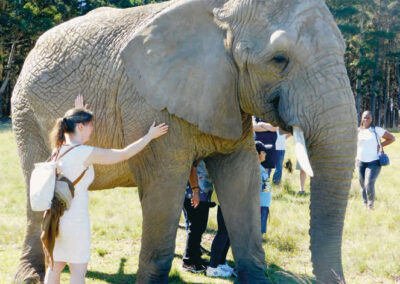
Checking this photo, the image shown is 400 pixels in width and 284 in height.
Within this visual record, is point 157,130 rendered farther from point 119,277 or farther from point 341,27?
point 341,27

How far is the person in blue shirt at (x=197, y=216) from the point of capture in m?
5.51

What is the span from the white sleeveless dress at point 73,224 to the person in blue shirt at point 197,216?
6.60ft

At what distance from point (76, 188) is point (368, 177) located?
672 centimetres

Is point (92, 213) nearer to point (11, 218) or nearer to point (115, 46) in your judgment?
point (11, 218)

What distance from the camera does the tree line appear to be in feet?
112

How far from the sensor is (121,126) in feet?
14.3

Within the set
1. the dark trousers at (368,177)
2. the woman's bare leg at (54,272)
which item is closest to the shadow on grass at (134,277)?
the woman's bare leg at (54,272)

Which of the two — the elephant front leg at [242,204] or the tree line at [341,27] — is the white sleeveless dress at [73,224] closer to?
the elephant front leg at [242,204]

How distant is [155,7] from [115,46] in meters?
0.50

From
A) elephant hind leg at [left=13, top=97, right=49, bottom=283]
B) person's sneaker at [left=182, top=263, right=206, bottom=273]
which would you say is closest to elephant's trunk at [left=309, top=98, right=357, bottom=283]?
person's sneaker at [left=182, top=263, right=206, bottom=273]

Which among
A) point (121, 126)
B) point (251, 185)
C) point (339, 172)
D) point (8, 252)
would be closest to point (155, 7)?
point (121, 126)

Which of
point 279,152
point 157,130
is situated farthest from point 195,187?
point 279,152

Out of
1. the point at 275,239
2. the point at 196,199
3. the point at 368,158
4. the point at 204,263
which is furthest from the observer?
the point at 368,158

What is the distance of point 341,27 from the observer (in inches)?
1431
